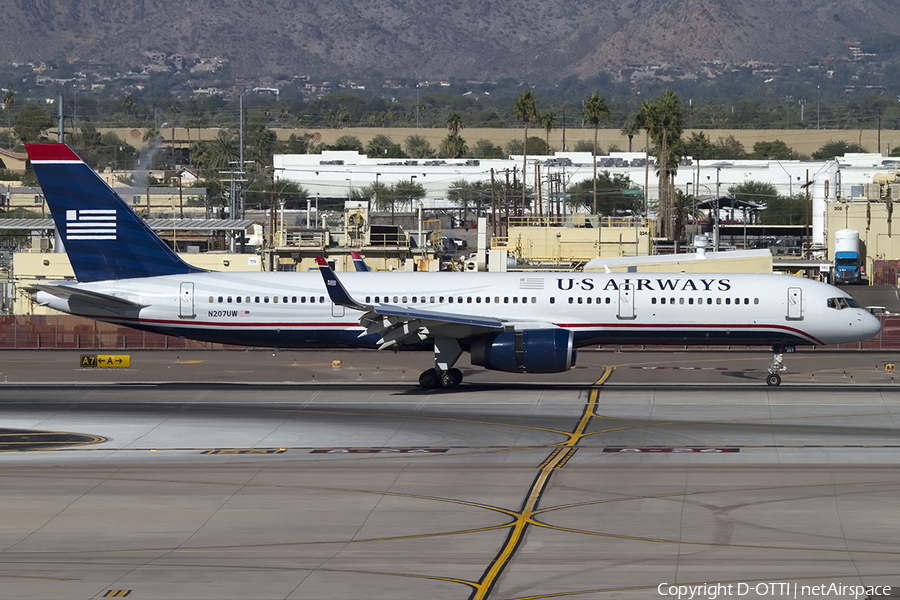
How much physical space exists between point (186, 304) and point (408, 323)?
903 cm

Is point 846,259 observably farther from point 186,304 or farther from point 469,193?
point 469,193

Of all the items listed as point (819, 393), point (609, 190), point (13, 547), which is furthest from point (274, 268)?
point (609, 190)

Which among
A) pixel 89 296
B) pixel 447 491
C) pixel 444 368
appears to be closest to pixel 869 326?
pixel 444 368

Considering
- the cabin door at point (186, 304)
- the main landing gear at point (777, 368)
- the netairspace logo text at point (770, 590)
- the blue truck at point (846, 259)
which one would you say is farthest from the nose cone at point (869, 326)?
the blue truck at point (846, 259)

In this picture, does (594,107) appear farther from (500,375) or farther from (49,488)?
(49,488)

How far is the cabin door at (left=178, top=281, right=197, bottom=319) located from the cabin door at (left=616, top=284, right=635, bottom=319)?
16273mm

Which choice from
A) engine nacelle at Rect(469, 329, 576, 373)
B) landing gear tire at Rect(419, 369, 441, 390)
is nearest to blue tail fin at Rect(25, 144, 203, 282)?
landing gear tire at Rect(419, 369, 441, 390)

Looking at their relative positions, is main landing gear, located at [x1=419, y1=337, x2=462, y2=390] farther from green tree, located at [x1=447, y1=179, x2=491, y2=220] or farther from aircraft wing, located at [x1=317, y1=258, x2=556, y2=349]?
green tree, located at [x1=447, y1=179, x2=491, y2=220]

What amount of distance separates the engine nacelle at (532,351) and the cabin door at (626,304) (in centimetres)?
290

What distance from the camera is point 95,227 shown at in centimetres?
4656

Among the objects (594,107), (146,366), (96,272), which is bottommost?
(146,366)

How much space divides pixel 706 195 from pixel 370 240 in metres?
105

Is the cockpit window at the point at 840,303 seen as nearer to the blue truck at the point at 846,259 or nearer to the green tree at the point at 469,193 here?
the blue truck at the point at 846,259

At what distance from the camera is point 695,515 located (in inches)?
984
